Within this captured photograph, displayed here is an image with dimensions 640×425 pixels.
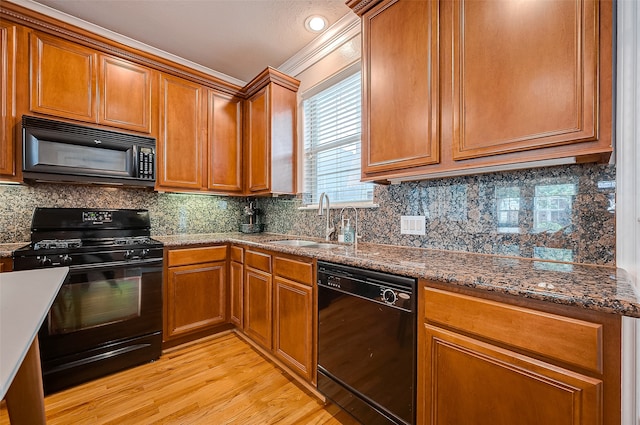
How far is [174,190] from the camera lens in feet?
8.67

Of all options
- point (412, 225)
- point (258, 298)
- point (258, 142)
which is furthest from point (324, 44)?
point (258, 298)

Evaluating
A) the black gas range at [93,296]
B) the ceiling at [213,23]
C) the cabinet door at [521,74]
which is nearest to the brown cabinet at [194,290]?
the black gas range at [93,296]

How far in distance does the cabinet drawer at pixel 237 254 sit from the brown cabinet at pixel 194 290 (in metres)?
0.09

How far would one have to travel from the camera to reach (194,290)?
8.04ft

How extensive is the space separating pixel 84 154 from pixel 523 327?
2917mm

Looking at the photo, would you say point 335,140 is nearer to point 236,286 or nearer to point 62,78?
point 236,286

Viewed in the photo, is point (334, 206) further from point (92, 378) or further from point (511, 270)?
point (92, 378)

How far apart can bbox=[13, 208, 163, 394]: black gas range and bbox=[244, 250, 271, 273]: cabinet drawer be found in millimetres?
686

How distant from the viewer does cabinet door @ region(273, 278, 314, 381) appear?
69.0 inches

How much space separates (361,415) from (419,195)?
130 centimetres

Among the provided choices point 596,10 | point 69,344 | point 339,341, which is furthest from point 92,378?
point 596,10

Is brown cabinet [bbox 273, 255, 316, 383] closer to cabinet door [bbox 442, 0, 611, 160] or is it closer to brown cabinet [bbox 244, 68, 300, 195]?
brown cabinet [bbox 244, 68, 300, 195]

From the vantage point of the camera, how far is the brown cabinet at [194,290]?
7.65 feet

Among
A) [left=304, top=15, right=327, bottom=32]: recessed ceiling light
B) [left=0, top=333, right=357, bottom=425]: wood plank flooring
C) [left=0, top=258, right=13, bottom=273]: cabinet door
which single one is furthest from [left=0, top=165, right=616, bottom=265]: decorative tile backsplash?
[left=304, top=15, right=327, bottom=32]: recessed ceiling light
